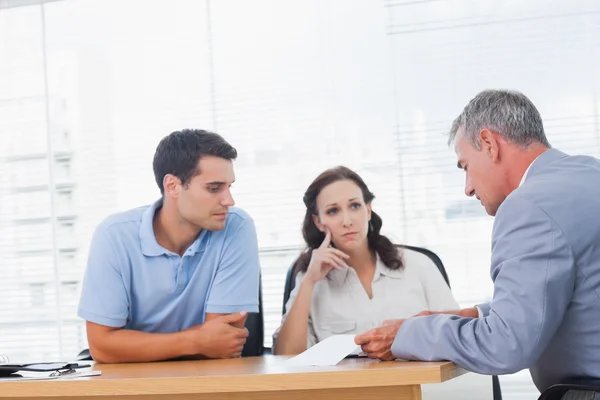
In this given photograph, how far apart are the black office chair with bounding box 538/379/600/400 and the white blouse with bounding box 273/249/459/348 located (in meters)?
1.33

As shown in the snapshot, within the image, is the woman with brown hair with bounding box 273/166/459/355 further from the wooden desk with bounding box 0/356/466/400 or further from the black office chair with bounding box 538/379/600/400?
the black office chair with bounding box 538/379/600/400

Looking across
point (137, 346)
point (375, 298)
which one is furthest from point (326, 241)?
point (137, 346)

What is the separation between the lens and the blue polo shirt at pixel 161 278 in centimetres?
259

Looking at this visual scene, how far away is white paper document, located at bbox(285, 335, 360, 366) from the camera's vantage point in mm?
1787

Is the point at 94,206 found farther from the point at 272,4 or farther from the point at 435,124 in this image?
the point at 435,124

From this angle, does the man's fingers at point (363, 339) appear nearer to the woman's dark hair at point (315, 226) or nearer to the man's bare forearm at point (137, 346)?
the man's bare forearm at point (137, 346)

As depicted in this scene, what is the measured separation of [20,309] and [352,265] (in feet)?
8.03

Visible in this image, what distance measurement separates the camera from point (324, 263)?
9.77 feet

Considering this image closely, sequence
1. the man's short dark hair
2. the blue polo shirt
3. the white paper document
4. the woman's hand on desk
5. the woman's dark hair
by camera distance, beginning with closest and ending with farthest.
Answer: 1. the white paper document
2. the woman's hand on desk
3. the blue polo shirt
4. the man's short dark hair
5. the woman's dark hair

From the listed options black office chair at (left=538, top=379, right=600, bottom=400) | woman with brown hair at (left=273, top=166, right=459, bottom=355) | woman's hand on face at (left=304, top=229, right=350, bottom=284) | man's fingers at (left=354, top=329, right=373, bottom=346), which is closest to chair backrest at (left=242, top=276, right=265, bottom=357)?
woman with brown hair at (left=273, top=166, right=459, bottom=355)

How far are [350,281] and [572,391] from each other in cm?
149

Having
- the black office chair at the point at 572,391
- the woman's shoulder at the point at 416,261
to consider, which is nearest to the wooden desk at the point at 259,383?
the black office chair at the point at 572,391

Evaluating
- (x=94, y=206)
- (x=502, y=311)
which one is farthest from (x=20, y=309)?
(x=502, y=311)

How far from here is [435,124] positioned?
4.12 metres
